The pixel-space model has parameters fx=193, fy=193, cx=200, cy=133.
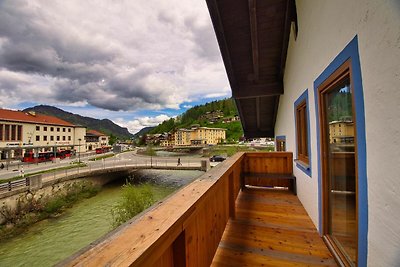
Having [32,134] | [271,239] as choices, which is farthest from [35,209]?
[32,134]

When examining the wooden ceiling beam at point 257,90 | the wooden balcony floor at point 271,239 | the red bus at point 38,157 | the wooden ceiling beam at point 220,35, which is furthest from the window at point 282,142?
the red bus at point 38,157

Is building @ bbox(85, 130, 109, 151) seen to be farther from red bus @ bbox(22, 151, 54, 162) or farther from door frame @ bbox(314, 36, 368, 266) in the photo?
door frame @ bbox(314, 36, 368, 266)

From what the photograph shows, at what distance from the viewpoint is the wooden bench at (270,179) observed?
520 cm

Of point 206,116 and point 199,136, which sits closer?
point 199,136

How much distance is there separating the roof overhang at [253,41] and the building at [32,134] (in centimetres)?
3956

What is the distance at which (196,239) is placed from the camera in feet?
5.37

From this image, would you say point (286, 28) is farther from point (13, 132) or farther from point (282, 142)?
point (13, 132)

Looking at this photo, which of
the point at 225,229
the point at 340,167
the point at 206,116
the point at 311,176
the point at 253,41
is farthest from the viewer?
the point at 206,116

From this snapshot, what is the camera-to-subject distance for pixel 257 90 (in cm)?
641

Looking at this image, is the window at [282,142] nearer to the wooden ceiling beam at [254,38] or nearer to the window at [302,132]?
the window at [302,132]

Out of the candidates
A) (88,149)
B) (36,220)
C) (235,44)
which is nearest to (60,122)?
(88,149)

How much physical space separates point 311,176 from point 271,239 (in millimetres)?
1351

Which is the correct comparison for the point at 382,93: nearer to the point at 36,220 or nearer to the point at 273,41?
the point at 273,41

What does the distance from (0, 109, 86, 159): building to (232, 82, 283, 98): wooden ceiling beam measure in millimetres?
39255
